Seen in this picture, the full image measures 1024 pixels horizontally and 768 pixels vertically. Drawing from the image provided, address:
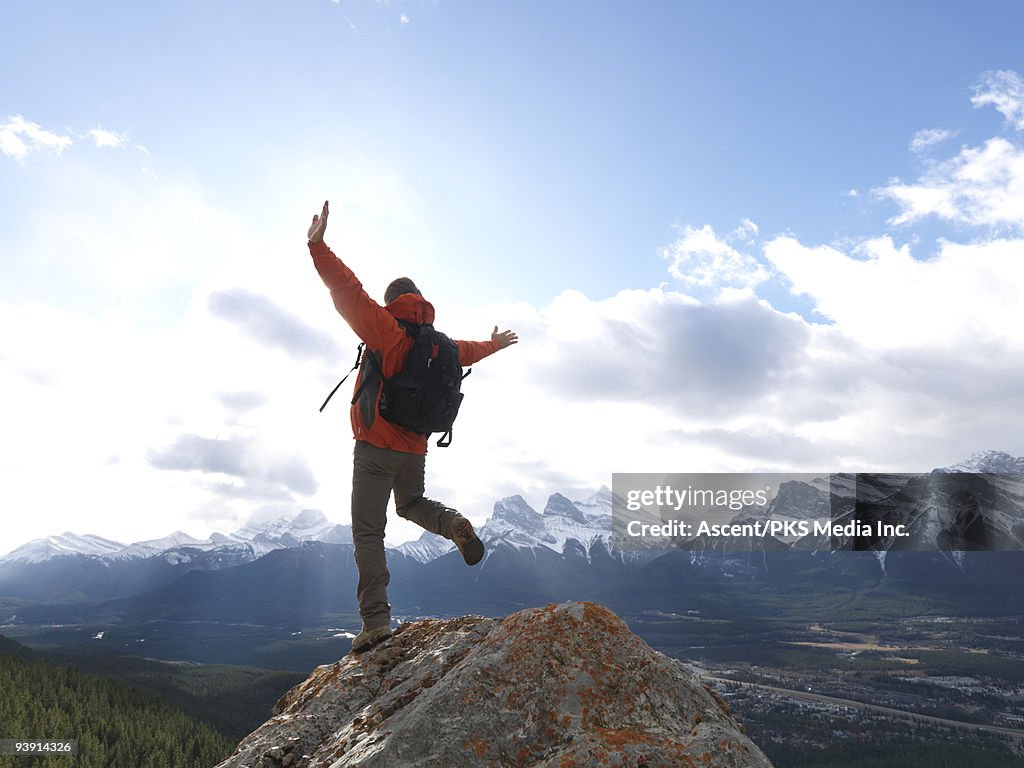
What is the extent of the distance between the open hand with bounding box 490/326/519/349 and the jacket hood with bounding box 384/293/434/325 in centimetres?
199

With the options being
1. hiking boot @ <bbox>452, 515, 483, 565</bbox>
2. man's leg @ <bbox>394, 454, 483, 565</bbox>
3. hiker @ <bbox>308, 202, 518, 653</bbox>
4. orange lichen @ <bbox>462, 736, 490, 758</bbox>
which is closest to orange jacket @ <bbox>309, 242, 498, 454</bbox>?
hiker @ <bbox>308, 202, 518, 653</bbox>

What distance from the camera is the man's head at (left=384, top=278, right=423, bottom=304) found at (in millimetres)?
8258

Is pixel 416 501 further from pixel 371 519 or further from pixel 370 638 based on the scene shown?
pixel 370 638

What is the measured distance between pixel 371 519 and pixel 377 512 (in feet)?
0.35

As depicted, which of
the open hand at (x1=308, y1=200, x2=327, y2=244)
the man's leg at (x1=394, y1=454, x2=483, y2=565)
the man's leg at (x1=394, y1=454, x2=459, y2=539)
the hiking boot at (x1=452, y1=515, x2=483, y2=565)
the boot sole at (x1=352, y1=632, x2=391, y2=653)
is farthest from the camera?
the man's leg at (x1=394, y1=454, x2=459, y2=539)

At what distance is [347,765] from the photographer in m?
4.46

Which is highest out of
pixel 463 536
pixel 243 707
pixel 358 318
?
pixel 358 318

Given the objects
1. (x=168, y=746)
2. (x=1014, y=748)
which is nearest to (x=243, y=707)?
(x=168, y=746)

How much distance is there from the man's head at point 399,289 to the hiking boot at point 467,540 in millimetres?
2791

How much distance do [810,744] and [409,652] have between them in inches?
8464

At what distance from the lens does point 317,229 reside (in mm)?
7098

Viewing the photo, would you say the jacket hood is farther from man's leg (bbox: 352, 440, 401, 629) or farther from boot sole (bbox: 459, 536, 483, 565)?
boot sole (bbox: 459, 536, 483, 565)

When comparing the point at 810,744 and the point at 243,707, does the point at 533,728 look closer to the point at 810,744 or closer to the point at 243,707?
the point at 243,707

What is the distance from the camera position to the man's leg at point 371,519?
7.91 meters
